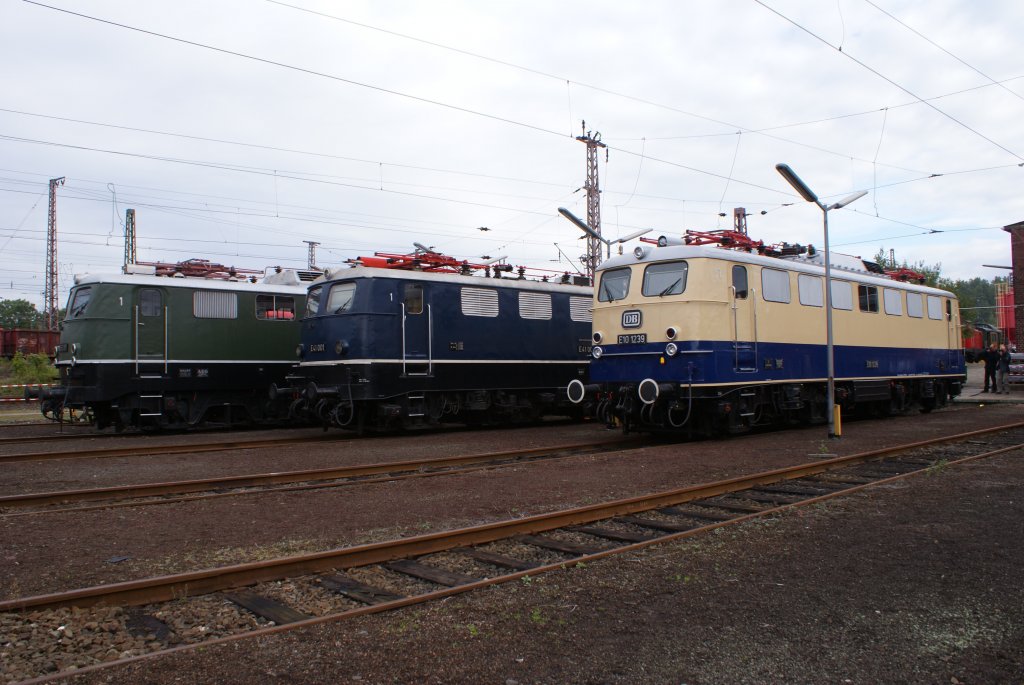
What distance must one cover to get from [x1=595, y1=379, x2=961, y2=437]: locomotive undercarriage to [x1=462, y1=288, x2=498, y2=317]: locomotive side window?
11.5 feet

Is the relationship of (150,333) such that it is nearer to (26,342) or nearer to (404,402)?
(404,402)

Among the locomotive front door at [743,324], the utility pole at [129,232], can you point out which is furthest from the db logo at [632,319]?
the utility pole at [129,232]

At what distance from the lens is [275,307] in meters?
18.0

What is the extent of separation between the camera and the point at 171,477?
1029 cm

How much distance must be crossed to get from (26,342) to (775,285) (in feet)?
122

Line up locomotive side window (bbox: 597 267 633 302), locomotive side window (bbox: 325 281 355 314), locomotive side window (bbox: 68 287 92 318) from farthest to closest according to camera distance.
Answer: locomotive side window (bbox: 68 287 92 318)
locomotive side window (bbox: 325 281 355 314)
locomotive side window (bbox: 597 267 633 302)

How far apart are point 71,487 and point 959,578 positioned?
969cm

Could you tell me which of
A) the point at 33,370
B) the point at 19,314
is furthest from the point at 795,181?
the point at 19,314

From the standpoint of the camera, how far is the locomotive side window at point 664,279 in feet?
44.2

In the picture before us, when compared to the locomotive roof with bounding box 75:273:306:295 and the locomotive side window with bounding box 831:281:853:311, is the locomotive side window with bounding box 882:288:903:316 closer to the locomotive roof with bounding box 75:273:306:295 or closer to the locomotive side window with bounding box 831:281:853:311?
the locomotive side window with bounding box 831:281:853:311

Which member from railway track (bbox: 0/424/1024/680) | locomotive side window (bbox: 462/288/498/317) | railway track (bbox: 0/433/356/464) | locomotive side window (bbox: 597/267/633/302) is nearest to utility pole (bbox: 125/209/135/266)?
railway track (bbox: 0/433/356/464)

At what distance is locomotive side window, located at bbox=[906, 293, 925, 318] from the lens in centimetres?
1922

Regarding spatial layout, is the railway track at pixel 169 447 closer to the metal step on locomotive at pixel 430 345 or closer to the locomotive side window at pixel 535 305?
the metal step on locomotive at pixel 430 345

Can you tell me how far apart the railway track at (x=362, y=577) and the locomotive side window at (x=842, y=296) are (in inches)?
337
